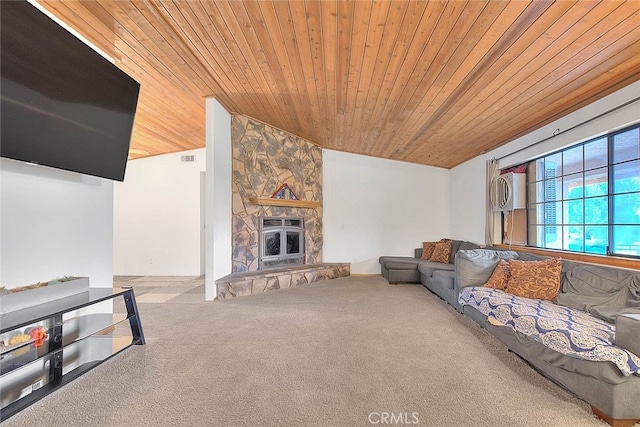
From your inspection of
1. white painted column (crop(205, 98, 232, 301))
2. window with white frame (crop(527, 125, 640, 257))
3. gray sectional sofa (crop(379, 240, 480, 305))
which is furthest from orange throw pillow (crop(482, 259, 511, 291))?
white painted column (crop(205, 98, 232, 301))

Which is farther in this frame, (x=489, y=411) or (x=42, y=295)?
(x=42, y=295)

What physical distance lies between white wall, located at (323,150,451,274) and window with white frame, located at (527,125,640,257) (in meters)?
2.26

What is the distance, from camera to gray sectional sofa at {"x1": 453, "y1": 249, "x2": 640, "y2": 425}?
4.77 feet

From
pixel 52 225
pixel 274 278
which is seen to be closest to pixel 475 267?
pixel 274 278

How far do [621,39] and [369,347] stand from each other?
2.93 m

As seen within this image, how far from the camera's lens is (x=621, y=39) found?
190 centimetres

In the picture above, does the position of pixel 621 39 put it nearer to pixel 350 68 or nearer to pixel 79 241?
pixel 350 68

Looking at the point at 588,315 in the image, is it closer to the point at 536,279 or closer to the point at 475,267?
the point at 536,279

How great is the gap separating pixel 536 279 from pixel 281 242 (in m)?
3.60

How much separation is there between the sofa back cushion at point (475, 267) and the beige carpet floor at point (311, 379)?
1.53 ft

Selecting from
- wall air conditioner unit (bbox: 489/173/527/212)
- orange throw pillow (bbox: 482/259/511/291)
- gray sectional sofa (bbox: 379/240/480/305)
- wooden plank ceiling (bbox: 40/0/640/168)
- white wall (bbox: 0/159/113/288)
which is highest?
wooden plank ceiling (bbox: 40/0/640/168)

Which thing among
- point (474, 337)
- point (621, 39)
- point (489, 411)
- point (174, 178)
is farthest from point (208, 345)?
point (174, 178)

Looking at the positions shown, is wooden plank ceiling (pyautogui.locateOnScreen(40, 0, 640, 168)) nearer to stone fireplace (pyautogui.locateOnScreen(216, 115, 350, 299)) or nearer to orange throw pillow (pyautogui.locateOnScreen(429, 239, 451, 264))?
stone fireplace (pyautogui.locateOnScreen(216, 115, 350, 299))

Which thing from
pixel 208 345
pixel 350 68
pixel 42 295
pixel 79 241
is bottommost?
pixel 208 345
